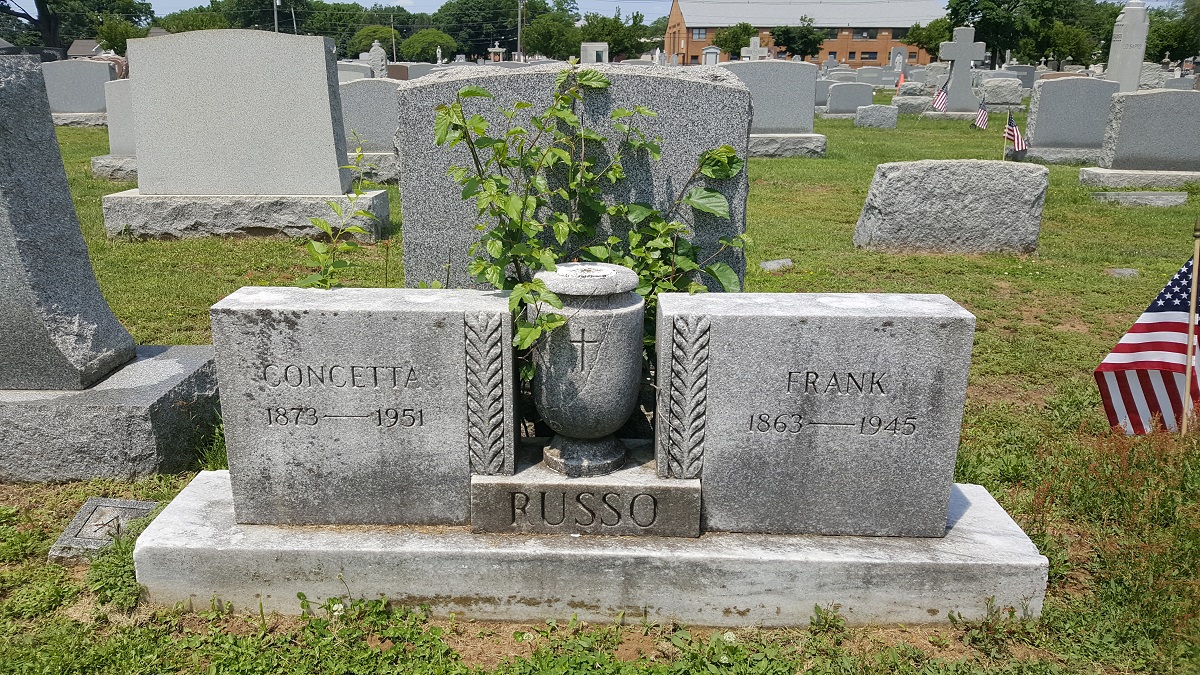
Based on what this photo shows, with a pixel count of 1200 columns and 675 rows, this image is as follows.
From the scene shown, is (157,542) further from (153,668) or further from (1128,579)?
(1128,579)

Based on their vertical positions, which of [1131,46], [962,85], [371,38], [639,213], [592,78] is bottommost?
[639,213]

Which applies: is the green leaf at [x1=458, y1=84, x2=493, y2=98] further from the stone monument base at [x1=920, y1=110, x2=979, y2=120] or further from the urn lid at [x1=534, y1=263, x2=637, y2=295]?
the stone monument base at [x1=920, y1=110, x2=979, y2=120]

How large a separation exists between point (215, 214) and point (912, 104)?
19.9 m

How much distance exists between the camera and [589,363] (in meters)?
2.79

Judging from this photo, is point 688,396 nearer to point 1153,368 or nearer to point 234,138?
point 1153,368

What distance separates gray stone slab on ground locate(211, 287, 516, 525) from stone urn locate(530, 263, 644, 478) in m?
0.15

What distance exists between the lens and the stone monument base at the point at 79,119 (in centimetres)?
1747

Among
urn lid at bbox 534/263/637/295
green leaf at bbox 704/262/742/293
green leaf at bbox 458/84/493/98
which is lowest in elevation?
green leaf at bbox 704/262/742/293

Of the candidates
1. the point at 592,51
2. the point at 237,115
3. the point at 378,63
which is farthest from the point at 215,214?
the point at 378,63

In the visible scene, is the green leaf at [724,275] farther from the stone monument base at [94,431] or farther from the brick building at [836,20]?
the brick building at [836,20]

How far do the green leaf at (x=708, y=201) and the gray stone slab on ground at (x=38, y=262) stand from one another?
2.77 meters

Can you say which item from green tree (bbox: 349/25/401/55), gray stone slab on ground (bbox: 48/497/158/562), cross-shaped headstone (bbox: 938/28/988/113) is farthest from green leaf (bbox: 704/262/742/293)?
green tree (bbox: 349/25/401/55)

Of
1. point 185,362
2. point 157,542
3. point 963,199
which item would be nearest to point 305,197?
point 185,362

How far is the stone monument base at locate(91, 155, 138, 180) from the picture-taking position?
10906 millimetres
